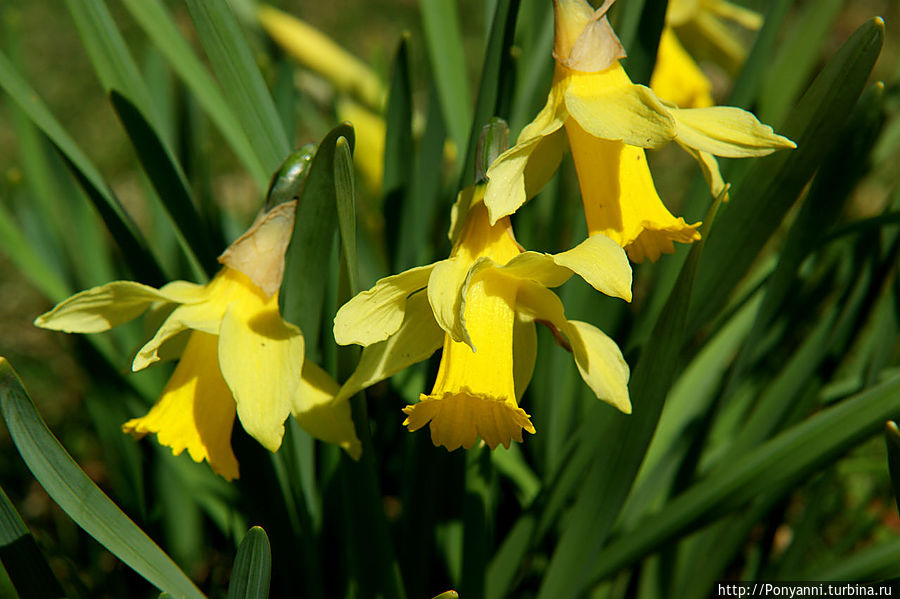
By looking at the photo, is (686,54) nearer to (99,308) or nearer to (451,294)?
(451,294)

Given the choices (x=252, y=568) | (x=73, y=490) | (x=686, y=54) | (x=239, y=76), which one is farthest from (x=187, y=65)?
(x=686, y=54)

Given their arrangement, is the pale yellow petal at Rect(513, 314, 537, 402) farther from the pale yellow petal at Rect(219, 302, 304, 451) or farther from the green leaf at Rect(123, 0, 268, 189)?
the green leaf at Rect(123, 0, 268, 189)

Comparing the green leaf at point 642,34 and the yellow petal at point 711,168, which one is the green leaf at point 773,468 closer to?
the yellow petal at point 711,168

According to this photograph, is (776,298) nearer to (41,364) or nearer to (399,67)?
(399,67)

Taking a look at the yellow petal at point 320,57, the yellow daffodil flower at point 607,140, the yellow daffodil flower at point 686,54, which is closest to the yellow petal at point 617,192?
the yellow daffodil flower at point 607,140

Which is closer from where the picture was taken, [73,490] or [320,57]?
[73,490]

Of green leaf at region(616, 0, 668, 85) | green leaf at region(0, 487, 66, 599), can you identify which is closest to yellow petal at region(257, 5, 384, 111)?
green leaf at region(616, 0, 668, 85)
